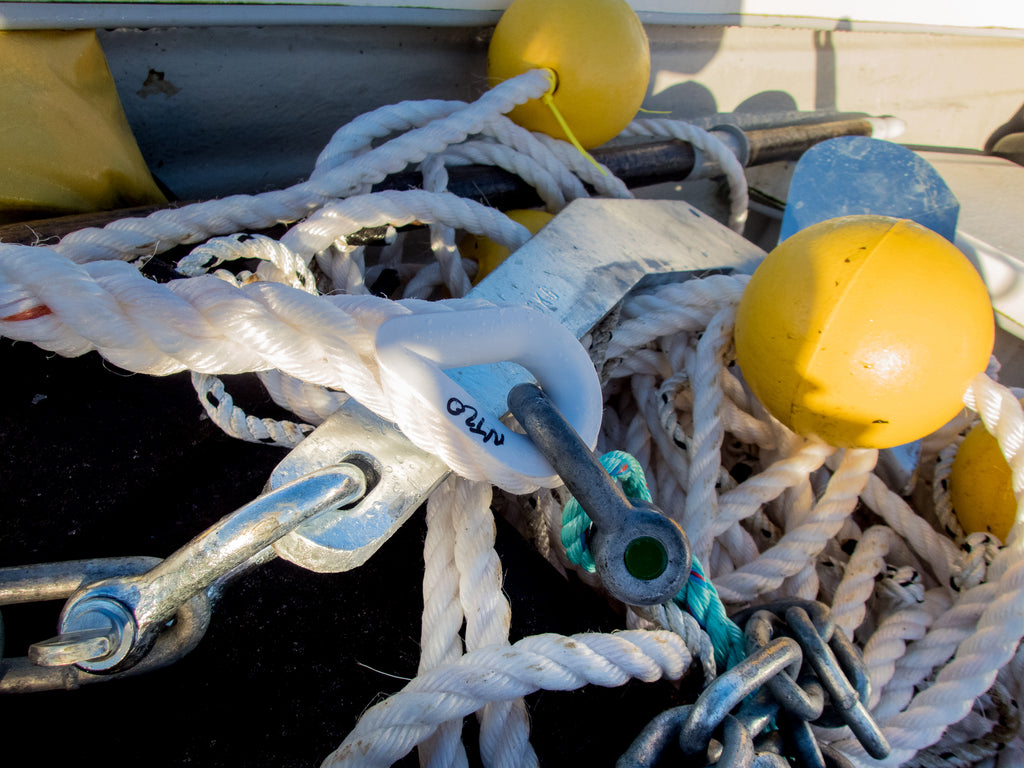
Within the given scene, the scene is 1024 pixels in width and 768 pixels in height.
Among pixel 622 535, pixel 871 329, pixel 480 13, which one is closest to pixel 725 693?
Result: pixel 622 535

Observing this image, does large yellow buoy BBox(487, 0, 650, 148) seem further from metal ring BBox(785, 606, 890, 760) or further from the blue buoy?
metal ring BBox(785, 606, 890, 760)

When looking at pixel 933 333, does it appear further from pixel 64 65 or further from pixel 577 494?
pixel 64 65

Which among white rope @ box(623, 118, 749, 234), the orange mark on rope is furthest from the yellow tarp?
white rope @ box(623, 118, 749, 234)

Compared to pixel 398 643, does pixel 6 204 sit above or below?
above

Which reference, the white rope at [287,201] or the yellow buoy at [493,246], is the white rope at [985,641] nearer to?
the yellow buoy at [493,246]

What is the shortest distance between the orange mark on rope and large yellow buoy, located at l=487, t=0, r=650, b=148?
796 mm

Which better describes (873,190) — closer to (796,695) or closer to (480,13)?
(480,13)

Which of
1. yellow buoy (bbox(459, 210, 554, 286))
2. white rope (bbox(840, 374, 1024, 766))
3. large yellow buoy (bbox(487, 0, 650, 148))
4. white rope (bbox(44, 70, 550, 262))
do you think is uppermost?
large yellow buoy (bbox(487, 0, 650, 148))

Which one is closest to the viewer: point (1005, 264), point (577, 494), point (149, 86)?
point (577, 494)

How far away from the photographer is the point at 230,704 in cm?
53

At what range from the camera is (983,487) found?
82 centimetres

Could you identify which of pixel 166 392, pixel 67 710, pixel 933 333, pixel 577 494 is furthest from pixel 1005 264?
pixel 67 710

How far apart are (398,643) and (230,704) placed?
0.14m

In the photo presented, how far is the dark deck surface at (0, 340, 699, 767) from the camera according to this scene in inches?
20.1
